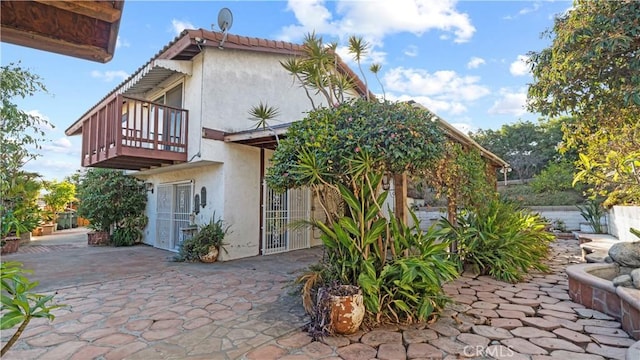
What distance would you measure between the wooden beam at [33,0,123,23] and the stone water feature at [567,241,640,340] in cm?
601

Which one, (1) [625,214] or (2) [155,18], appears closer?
(2) [155,18]

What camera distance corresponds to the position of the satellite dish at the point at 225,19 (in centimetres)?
955

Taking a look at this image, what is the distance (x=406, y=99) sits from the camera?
17.8 feet

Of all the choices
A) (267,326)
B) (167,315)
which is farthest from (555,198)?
(167,315)

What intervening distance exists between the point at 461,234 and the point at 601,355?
368 centimetres

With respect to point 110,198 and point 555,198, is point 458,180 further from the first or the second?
point 555,198

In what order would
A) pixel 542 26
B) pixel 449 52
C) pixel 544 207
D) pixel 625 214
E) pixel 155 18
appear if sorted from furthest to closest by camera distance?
pixel 544 207
pixel 449 52
pixel 625 214
pixel 155 18
pixel 542 26

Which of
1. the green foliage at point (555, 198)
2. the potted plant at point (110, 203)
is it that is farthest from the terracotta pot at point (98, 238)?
the green foliage at point (555, 198)

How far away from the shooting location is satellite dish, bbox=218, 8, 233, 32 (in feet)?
31.3

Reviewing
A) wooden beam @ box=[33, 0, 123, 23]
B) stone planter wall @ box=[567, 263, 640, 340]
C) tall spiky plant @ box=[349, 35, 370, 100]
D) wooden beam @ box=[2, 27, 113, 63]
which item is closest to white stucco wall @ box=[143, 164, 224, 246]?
tall spiky plant @ box=[349, 35, 370, 100]

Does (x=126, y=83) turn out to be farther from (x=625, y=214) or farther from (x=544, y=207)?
(x=544, y=207)

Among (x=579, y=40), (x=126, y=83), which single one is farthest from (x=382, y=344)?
(x=126, y=83)

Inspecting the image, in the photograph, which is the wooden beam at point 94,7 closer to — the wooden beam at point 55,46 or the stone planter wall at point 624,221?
the wooden beam at point 55,46

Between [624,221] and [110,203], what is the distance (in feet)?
55.3
